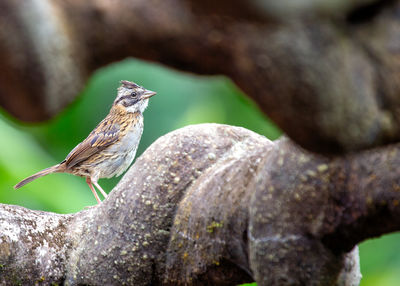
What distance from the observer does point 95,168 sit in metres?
5.40

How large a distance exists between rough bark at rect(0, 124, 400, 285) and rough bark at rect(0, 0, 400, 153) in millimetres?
516

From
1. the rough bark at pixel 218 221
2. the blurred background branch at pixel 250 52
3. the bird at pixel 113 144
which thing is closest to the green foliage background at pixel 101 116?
the bird at pixel 113 144

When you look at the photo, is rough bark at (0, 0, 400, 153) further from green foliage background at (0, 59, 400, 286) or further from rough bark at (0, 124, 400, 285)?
green foliage background at (0, 59, 400, 286)

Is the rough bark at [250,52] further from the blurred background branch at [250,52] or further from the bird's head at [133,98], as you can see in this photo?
the bird's head at [133,98]

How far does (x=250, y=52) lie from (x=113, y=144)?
419cm

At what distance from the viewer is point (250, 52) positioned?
1.27 m

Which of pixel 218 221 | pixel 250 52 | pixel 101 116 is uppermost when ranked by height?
pixel 250 52

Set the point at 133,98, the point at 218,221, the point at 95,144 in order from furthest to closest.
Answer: the point at 133,98, the point at 95,144, the point at 218,221

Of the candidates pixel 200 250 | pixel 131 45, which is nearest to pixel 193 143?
pixel 200 250

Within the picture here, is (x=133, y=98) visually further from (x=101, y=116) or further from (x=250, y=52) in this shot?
(x=250, y=52)

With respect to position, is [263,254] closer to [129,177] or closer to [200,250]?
[200,250]

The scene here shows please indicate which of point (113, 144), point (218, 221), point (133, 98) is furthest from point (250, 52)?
point (133, 98)

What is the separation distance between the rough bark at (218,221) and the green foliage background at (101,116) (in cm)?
284

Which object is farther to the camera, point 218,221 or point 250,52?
point 218,221
